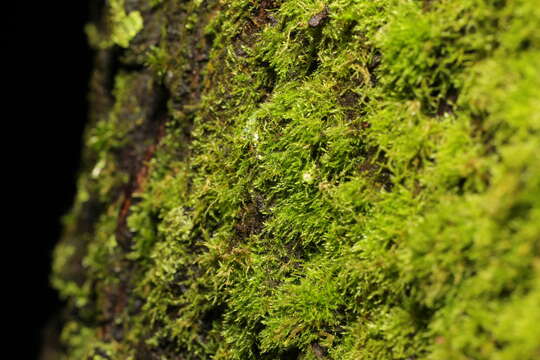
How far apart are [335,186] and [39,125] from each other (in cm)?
383

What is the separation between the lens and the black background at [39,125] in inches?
174

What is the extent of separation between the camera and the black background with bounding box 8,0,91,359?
4430mm

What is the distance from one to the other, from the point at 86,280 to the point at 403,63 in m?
2.38

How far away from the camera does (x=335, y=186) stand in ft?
4.94

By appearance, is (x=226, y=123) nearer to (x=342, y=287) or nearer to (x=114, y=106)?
(x=342, y=287)

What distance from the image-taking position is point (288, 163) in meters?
1.61

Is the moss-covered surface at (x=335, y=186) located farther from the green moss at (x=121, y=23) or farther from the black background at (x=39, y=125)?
the black background at (x=39, y=125)

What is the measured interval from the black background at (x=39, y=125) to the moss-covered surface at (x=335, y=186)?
2217 millimetres

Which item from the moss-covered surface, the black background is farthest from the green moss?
the black background

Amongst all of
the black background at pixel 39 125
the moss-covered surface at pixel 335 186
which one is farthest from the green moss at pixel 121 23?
the black background at pixel 39 125

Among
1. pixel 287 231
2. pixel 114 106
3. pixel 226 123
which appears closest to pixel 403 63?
pixel 287 231

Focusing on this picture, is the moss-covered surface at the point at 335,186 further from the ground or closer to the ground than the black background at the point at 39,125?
further from the ground

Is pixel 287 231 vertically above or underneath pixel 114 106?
above

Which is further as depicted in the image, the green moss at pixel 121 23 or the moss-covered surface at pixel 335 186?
the green moss at pixel 121 23
